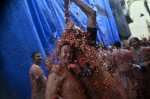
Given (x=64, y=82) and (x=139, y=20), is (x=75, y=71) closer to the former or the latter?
(x=64, y=82)

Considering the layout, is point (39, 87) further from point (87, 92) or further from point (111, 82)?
point (111, 82)

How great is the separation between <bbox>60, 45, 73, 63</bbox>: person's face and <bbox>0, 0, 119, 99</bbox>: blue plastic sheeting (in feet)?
0.37

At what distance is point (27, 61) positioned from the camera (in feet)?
2.97

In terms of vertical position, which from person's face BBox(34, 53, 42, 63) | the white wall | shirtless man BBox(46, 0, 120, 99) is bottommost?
shirtless man BBox(46, 0, 120, 99)

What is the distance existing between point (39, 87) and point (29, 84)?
71mm

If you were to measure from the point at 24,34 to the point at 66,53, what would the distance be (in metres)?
0.33

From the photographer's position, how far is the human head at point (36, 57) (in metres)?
0.93

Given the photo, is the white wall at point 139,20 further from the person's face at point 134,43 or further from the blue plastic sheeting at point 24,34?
the blue plastic sheeting at point 24,34

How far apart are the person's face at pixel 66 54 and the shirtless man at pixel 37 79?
0.17m

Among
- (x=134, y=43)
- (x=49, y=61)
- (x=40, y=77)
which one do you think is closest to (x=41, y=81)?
(x=40, y=77)

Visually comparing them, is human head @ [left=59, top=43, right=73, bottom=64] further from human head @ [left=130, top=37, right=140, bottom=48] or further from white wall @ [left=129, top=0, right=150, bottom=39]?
white wall @ [left=129, top=0, right=150, bottom=39]

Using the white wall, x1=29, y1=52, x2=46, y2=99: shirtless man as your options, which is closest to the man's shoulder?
x1=29, y1=52, x2=46, y2=99: shirtless man

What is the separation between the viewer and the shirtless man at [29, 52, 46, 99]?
0.90m

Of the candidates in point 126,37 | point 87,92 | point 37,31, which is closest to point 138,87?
point 126,37
